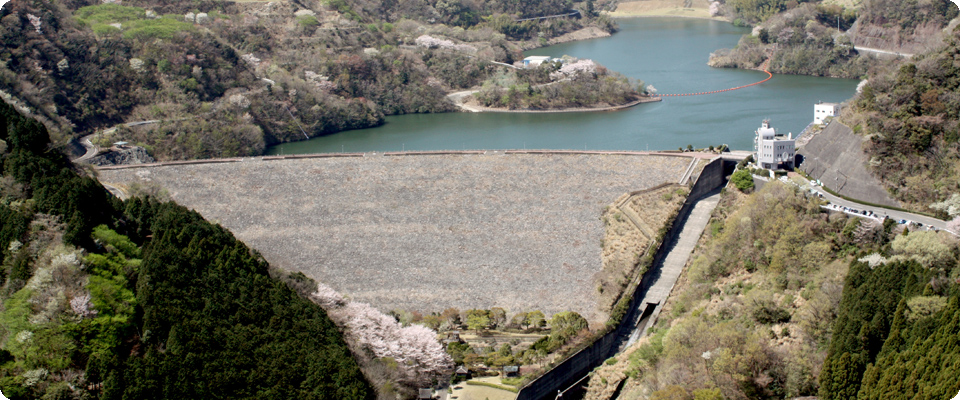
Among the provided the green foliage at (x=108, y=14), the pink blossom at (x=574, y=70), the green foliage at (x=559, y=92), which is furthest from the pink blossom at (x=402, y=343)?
the green foliage at (x=108, y=14)

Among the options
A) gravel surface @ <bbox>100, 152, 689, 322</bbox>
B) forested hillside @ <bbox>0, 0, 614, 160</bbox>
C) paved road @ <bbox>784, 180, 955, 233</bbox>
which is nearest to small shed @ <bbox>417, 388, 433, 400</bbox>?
gravel surface @ <bbox>100, 152, 689, 322</bbox>

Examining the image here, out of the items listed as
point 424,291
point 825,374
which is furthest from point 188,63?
point 825,374

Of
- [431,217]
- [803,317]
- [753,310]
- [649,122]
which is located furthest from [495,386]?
[649,122]

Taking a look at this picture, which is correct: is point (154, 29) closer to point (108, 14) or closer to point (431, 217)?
point (108, 14)

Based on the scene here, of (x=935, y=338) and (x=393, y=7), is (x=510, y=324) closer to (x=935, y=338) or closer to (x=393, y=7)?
(x=935, y=338)

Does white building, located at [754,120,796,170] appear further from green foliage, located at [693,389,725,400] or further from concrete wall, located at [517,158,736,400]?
green foliage, located at [693,389,725,400]

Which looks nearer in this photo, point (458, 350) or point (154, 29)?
point (458, 350)
